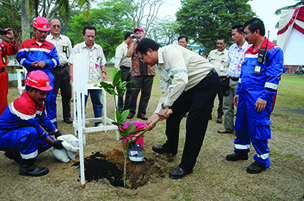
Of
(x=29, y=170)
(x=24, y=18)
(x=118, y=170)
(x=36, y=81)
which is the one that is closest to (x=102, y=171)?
(x=118, y=170)

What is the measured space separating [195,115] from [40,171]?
213 centimetres

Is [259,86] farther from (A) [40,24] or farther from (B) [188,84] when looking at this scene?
(A) [40,24]

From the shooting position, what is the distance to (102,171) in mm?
2756

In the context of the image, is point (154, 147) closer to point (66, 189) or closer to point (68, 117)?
point (66, 189)

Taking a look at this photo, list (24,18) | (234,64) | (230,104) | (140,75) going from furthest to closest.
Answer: (24,18), (140,75), (230,104), (234,64)

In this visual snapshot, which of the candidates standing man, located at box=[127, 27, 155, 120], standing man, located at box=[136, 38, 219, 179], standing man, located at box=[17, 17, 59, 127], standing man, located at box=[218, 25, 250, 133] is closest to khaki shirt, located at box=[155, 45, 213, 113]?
standing man, located at box=[136, 38, 219, 179]

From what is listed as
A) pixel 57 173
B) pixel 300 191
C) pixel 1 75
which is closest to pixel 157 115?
pixel 57 173

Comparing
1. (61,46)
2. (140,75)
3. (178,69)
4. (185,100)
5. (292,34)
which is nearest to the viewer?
(178,69)

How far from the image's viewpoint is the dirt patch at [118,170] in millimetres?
2648

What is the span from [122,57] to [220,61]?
99.5 inches

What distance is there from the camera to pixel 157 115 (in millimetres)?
2564

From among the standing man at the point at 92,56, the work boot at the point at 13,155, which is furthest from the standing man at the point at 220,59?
the work boot at the point at 13,155

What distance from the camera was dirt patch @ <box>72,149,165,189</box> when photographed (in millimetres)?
2648

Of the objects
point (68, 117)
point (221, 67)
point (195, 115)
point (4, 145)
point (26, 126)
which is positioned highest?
point (221, 67)
